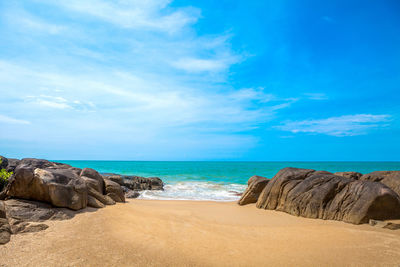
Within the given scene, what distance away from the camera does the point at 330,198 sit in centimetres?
769

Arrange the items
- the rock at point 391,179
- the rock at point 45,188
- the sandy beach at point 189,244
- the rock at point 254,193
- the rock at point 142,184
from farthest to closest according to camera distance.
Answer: the rock at point 142,184
the rock at point 254,193
the rock at point 391,179
the rock at point 45,188
the sandy beach at point 189,244

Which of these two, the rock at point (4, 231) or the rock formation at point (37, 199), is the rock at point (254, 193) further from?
the rock at point (4, 231)

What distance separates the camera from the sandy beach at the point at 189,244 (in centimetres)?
377

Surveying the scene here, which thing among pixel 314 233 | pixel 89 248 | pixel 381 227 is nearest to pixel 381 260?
pixel 314 233

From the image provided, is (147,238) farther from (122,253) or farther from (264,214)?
(264,214)

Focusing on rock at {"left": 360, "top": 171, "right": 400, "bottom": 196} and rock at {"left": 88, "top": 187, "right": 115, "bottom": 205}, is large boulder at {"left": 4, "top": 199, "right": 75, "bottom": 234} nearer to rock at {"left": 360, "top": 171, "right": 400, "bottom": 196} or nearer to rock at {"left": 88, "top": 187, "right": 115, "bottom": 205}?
rock at {"left": 88, "top": 187, "right": 115, "bottom": 205}

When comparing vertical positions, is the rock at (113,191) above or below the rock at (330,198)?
below

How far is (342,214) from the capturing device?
7062 millimetres

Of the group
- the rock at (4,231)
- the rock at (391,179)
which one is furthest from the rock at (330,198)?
the rock at (4,231)

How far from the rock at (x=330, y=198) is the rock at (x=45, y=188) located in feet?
22.9

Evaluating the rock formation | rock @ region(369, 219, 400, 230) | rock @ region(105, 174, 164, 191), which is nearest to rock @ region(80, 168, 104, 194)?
the rock formation

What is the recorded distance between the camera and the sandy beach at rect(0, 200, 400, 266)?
377 centimetres

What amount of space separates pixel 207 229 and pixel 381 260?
363 cm

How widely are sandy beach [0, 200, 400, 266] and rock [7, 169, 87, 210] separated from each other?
520 millimetres
